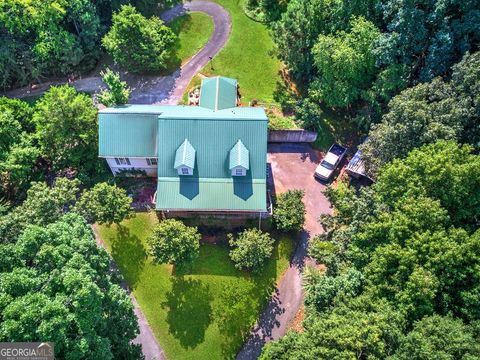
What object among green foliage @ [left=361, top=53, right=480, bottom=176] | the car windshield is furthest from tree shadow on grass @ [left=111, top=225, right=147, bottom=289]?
green foliage @ [left=361, top=53, right=480, bottom=176]

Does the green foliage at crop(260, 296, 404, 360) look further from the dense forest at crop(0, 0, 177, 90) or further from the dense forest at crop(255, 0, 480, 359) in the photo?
the dense forest at crop(0, 0, 177, 90)

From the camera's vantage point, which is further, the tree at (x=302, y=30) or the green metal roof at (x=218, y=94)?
the tree at (x=302, y=30)

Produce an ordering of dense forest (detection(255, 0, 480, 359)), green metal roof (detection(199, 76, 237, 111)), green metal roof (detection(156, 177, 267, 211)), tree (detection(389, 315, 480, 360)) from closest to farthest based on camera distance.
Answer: tree (detection(389, 315, 480, 360)) < dense forest (detection(255, 0, 480, 359)) < green metal roof (detection(156, 177, 267, 211)) < green metal roof (detection(199, 76, 237, 111))

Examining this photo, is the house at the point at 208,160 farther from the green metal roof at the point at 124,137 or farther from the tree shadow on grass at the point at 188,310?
the tree shadow on grass at the point at 188,310

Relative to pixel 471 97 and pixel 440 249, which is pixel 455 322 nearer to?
pixel 440 249

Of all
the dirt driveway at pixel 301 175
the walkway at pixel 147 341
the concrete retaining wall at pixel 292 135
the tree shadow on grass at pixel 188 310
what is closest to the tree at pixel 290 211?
the dirt driveway at pixel 301 175

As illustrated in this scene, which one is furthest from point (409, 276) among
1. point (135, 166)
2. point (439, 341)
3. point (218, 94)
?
point (135, 166)
